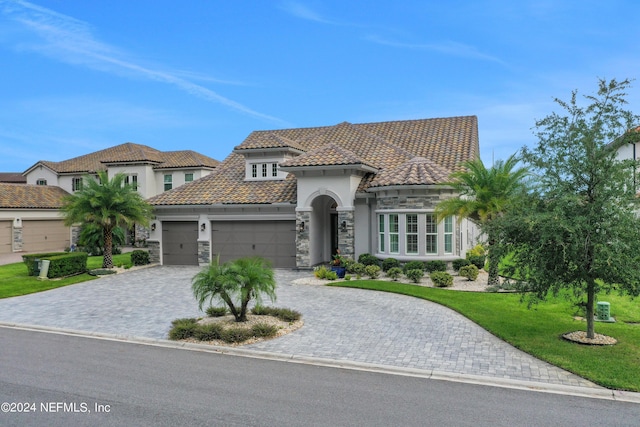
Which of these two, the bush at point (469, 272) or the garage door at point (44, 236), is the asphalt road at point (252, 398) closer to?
the bush at point (469, 272)

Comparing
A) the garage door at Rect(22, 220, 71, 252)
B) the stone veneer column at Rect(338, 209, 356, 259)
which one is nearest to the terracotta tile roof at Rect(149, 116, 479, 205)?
the stone veneer column at Rect(338, 209, 356, 259)

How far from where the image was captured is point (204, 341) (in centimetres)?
1165

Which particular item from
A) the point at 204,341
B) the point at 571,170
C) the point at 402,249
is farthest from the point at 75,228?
the point at 571,170

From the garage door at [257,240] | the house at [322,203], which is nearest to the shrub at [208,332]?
the house at [322,203]

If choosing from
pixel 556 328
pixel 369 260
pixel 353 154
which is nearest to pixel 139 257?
pixel 369 260

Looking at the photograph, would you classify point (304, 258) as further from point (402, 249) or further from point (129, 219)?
point (129, 219)

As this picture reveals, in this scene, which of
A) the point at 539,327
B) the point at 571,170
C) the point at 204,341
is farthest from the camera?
the point at 539,327

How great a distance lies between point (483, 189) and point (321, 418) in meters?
13.3

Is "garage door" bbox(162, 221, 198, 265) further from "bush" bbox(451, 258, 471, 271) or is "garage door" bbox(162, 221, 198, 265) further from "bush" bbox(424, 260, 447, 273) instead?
"bush" bbox(451, 258, 471, 271)

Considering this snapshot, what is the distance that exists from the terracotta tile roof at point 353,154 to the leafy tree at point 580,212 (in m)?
10.6

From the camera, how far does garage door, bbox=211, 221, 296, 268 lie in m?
25.5

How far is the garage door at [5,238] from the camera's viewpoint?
117ft

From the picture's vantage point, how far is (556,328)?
12.5 metres

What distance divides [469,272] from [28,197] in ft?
117
